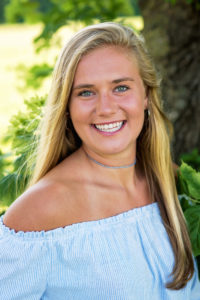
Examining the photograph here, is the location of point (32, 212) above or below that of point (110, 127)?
below

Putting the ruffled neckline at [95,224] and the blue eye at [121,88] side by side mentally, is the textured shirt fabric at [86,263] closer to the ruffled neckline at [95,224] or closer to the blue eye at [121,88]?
the ruffled neckline at [95,224]

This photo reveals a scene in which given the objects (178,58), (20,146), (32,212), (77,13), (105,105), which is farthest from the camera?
(77,13)

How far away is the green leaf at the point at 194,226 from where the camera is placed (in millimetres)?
1961

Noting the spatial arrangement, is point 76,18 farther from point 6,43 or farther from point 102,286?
point 6,43

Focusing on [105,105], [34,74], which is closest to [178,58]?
[34,74]

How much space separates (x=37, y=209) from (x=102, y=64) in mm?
669

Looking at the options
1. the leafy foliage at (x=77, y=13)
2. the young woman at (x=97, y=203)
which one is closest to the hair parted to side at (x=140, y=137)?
the young woman at (x=97, y=203)

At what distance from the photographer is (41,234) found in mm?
1729

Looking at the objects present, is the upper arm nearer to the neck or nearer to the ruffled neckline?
the ruffled neckline

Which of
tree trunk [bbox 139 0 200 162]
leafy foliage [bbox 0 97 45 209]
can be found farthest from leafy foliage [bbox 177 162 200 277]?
tree trunk [bbox 139 0 200 162]

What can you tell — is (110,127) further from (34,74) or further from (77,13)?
(77,13)

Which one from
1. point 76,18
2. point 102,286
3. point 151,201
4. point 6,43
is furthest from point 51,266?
point 6,43

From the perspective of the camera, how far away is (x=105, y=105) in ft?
5.98

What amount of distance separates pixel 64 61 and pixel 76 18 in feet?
7.16
